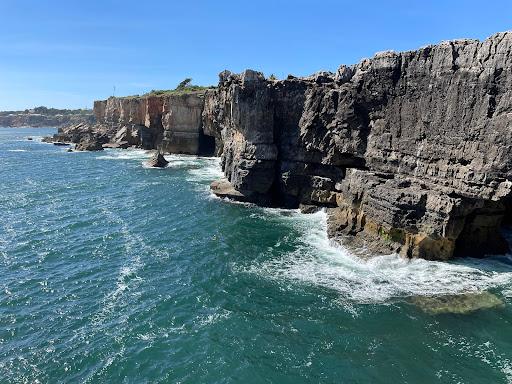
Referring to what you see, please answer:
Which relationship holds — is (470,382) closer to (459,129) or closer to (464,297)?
(464,297)

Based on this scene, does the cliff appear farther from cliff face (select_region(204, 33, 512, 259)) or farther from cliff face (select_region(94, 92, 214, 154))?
cliff face (select_region(204, 33, 512, 259))

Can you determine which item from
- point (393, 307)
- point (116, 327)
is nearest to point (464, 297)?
point (393, 307)

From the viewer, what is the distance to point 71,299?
29.0m

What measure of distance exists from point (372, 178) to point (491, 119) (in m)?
11.9

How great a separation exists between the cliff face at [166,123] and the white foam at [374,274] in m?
62.1

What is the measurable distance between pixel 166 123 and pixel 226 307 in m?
74.0

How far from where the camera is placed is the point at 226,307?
28156 mm

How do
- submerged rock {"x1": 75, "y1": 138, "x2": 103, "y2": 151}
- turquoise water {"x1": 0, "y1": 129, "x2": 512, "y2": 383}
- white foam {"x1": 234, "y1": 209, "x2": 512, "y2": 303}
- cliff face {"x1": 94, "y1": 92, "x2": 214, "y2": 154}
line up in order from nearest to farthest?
1. turquoise water {"x1": 0, "y1": 129, "x2": 512, "y2": 383}
2. white foam {"x1": 234, "y1": 209, "x2": 512, "y2": 303}
3. cliff face {"x1": 94, "y1": 92, "x2": 214, "y2": 154}
4. submerged rock {"x1": 75, "y1": 138, "x2": 103, "y2": 151}

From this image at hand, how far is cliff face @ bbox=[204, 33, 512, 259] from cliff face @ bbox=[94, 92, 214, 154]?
41.5 metres

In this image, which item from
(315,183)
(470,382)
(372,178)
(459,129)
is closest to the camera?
(470,382)

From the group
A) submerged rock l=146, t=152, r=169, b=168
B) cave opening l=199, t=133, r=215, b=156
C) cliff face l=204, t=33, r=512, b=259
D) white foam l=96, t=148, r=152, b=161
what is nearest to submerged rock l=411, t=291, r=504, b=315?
cliff face l=204, t=33, r=512, b=259

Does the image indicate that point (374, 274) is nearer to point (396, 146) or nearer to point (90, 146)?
point (396, 146)

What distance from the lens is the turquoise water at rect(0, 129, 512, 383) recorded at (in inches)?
870

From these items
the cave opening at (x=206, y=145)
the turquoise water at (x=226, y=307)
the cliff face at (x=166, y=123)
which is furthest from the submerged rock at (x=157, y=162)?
the turquoise water at (x=226, y=307)
